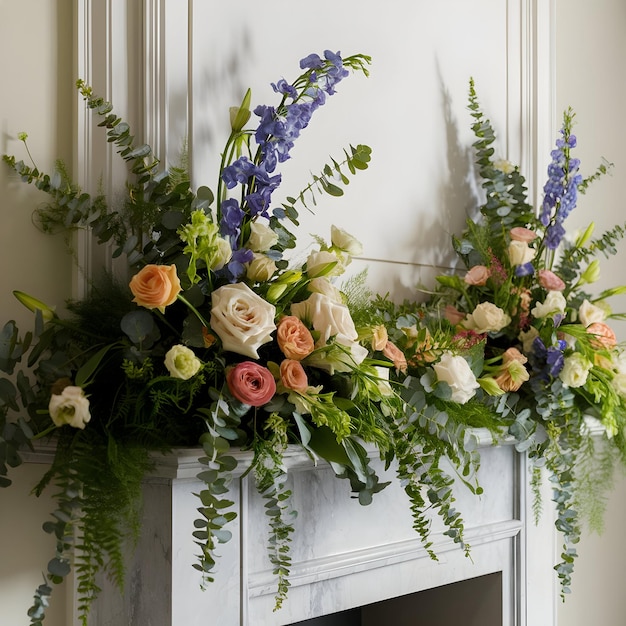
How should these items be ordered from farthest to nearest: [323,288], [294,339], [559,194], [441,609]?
[441,609], [559,194], [323,288], [294,339]

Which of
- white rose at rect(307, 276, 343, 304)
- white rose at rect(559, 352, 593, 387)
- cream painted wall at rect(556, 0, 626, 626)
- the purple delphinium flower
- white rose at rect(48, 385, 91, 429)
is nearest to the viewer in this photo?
white rose at rect(48, 385, 91, 429)

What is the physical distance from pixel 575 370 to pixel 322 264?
0.63m

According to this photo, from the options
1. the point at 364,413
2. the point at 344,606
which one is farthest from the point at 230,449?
the point at 344,606

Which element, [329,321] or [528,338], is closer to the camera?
[329,321]

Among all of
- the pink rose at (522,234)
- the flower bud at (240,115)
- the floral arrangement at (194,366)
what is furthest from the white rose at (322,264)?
the pink rose at (522,234)

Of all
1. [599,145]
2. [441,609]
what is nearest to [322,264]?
[441,609]

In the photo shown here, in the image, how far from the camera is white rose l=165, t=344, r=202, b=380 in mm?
1153

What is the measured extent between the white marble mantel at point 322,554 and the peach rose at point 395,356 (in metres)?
0.23

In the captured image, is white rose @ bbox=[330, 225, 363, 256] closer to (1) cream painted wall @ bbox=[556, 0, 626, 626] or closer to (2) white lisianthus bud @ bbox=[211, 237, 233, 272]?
(2) white lisianthus bud @ bbox=[211, 237, 233, 272]

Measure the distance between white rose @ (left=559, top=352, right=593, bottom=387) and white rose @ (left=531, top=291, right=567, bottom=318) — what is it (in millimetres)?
111

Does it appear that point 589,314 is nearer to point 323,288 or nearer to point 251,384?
point 323,288

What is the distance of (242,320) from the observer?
1197 mm

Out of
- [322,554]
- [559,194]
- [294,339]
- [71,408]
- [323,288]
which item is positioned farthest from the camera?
[559,194]

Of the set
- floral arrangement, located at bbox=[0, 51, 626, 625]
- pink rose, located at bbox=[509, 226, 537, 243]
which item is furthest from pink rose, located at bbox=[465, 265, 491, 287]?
floral arrangement, located at bbox=[0, 51, 626, 625]
